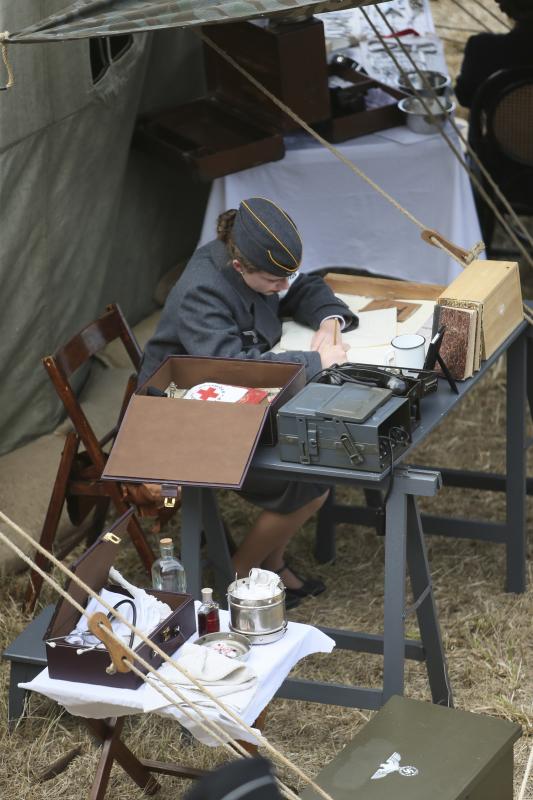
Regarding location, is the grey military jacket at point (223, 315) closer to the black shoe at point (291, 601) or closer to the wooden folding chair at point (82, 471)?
the wooden folding chair at point (82, 471)

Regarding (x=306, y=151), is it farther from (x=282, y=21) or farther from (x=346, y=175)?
(x=282, y=21)

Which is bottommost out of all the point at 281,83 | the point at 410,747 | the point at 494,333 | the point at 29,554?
the point at 29,554

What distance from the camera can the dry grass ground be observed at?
3445mm

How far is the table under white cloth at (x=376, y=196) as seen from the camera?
522 cm

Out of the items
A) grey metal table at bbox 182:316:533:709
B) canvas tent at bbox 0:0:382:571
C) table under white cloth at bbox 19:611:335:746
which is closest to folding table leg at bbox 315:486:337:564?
grey metal table at bbox 182:316:533:709

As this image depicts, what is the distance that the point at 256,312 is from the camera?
379 centimetres

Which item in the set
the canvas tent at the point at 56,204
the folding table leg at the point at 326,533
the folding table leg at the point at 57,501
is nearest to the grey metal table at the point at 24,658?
the folding table leg at the point at 57,501

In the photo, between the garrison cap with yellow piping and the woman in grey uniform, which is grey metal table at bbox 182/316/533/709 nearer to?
the woman in grey uniform

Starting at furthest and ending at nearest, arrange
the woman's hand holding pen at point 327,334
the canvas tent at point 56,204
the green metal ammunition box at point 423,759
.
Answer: the canvas tent at point 56,204 → the woman's hand holding pen at point 327,334 → the green metal ammunition box at point 423,759

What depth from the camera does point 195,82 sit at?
606 centimetres

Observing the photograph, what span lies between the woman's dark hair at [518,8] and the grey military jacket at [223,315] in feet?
8.68

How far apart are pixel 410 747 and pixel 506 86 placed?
12.8ft

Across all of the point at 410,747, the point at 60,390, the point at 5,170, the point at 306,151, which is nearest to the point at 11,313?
the point at 5,170

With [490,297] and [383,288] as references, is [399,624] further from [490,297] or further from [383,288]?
[383,288]
